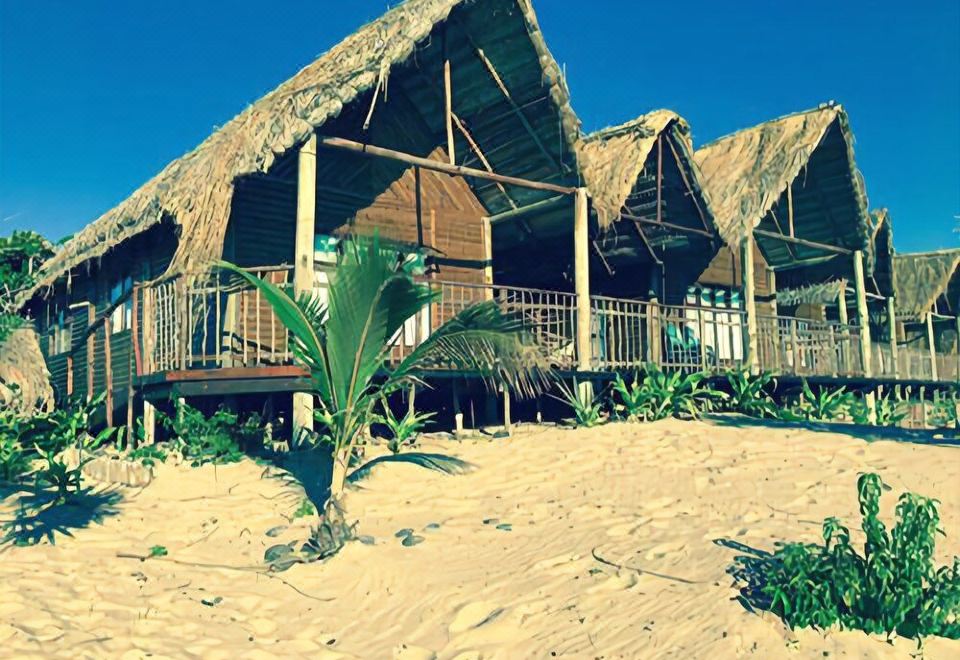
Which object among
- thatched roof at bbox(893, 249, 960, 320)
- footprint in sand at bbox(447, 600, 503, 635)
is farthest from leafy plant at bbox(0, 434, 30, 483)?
thatched roof at bbox(893, 249, 960, 320)

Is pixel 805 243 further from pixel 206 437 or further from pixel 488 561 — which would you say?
pixel 488 561

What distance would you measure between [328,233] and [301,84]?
2.39 meters

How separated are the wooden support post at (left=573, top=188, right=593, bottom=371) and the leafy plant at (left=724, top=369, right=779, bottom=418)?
92.2 inches

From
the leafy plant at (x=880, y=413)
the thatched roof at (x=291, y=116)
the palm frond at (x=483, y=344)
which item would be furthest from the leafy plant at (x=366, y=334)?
the leafy plant at (x=880, y=413)

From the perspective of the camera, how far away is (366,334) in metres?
6.80

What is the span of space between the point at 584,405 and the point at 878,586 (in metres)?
7.14

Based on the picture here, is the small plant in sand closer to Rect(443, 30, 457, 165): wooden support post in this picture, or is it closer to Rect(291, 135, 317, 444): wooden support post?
Rect(291, 135, 317, 444): wooden support post

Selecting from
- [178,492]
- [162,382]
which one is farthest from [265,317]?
[178,492]

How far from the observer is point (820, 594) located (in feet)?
16.0

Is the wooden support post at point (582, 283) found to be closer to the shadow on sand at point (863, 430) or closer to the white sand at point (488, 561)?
the shadow on sand at point (863, 430)

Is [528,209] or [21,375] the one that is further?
[528,209]

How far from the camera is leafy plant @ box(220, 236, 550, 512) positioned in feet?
21.9

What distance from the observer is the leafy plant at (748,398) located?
12383mm

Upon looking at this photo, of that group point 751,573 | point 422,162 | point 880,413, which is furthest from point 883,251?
point 751,573
